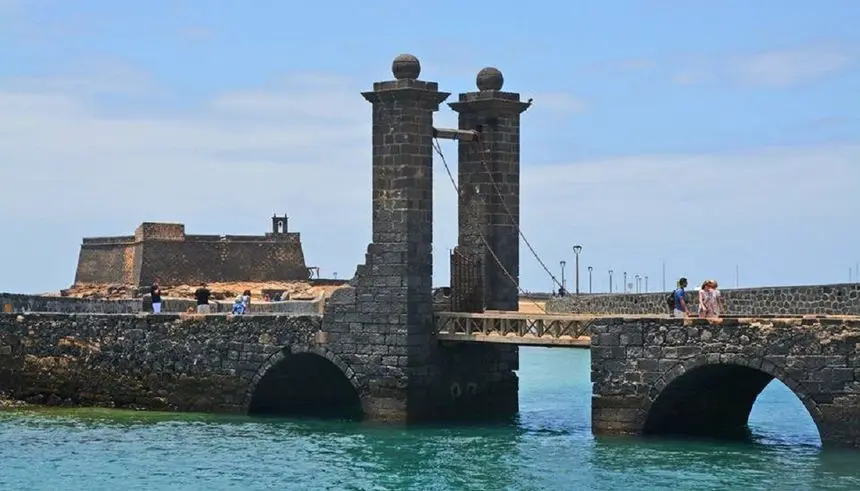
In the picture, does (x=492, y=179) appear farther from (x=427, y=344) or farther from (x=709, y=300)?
(x=709, y=300)

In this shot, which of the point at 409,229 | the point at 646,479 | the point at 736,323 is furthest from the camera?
the point at 409,229

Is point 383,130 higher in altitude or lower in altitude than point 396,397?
higher

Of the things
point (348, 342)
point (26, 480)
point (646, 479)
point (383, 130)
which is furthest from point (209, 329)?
point (646, 479)

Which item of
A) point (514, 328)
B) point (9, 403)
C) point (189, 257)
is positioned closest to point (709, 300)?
point (514, 328)

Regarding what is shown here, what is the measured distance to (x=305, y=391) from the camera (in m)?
37.9

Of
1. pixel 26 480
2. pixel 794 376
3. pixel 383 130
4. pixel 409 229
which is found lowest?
pixel 26 480

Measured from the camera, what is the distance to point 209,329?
1425 inches

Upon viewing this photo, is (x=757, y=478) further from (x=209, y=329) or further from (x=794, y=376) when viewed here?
(x=209, y=329)

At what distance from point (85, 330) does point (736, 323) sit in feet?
55.9

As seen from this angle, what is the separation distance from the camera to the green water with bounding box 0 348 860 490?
2709 centimetres

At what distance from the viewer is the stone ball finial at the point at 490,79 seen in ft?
118

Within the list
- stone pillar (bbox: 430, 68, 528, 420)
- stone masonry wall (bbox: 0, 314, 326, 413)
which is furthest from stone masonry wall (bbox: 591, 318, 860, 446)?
stone masonry wall (bbox: 0, 314, 326, 413)

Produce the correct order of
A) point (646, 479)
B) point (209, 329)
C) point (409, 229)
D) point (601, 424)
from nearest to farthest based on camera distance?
point (646, 479) → point (601, 424) → point (409, 229) → point (209, 329)

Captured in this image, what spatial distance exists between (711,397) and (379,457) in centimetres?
719
